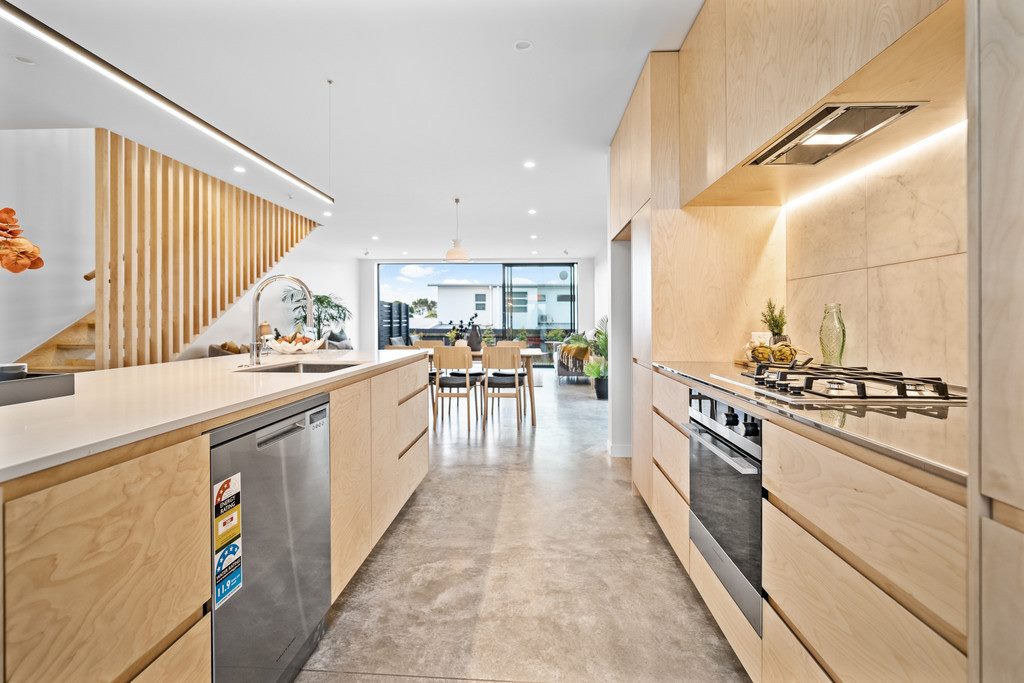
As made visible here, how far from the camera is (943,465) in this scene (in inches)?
27.3

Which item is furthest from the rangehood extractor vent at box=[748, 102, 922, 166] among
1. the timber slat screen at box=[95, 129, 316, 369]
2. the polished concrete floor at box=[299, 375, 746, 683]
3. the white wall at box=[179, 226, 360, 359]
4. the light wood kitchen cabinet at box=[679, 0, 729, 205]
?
the white wall at box=[179, 226, 360, 359]

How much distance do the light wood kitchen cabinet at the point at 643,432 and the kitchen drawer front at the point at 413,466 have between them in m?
1.31

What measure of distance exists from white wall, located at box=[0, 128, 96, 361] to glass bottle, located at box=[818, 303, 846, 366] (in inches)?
195

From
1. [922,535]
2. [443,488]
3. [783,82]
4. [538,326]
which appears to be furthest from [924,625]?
[538,326]

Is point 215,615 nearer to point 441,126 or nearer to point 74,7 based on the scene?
point 74,7

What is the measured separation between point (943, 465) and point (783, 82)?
4.17ft

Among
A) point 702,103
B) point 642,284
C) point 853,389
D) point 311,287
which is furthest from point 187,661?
point 311,287

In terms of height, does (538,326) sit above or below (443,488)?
above

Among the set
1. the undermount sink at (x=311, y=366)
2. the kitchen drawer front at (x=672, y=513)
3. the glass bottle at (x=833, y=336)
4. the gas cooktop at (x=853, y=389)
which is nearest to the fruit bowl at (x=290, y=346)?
the undermount sink at (x=311, y=366)

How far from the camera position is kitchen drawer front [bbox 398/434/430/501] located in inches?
102

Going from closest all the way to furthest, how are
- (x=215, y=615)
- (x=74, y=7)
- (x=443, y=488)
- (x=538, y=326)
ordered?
1. (x=215, y=615)
2. (x=74, y=7)
3. (x=443, y=488)
4. (x=538, y=326)

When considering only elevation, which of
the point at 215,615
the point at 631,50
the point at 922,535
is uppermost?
the point at 631,50

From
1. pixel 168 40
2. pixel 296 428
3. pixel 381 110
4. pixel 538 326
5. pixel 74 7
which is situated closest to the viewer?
pixel 296 428

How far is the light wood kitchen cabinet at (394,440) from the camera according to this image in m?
2.14
